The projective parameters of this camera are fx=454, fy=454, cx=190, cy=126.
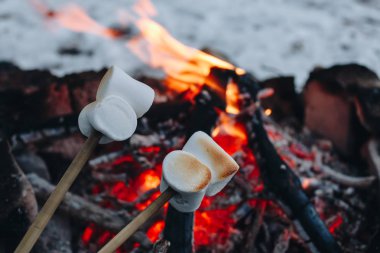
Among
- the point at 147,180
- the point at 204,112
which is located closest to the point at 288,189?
the point at 204,112

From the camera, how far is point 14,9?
4613mm

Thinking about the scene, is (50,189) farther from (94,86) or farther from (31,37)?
(31,37)

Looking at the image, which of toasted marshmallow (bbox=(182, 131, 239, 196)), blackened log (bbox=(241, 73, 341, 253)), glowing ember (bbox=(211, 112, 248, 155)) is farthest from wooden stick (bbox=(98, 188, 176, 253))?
glowing ember (bbox=(211, 112, 248, 155))

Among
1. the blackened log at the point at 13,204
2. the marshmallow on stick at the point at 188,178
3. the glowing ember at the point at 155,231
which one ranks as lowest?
the glowing ember at the point at 155,231

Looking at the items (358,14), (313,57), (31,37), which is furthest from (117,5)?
(358,14)

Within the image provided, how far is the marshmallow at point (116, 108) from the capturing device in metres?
1.38

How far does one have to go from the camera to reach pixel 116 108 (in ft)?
4.62

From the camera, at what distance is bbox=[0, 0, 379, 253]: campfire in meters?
2.20

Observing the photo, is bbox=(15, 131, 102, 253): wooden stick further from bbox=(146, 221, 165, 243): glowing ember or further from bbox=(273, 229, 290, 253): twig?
bbox=(273, 229, 290, 253): twig

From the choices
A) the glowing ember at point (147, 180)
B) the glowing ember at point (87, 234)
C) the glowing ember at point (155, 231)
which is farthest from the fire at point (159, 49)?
the glowing ember at point (87, 234)

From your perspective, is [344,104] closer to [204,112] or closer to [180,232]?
[204,112]

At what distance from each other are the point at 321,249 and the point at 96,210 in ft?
3.61

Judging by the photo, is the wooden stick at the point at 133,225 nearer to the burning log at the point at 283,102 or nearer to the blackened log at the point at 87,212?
the blackened log at the point at 87,212

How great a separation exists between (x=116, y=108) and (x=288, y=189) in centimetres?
120
